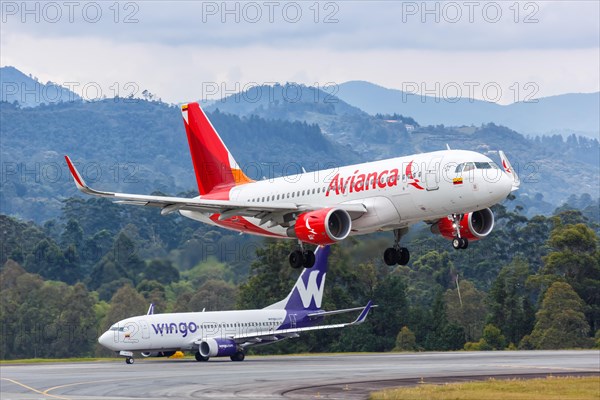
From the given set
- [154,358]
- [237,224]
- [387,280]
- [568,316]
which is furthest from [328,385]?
[387,280]

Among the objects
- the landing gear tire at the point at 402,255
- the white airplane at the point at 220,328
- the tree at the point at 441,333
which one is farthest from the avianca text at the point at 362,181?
the tree at the point at 441,333

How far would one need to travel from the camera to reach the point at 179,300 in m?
178

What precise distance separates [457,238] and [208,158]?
23.7 meters

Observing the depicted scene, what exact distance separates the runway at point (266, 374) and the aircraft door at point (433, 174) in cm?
1983

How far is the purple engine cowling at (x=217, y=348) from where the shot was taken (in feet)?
406

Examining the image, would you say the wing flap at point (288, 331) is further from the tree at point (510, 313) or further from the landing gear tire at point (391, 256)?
the landing gear tire at point (391, 256)

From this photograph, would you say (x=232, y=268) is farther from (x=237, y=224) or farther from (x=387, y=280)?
(x=387, y=280)

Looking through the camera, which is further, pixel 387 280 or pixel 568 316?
pixel 387 280

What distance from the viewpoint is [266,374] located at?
3898 inches

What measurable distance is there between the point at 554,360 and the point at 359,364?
17.9m

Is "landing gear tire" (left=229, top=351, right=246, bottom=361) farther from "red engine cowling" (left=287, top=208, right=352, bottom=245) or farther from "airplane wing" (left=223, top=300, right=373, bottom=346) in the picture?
"red engine cowling" (left=287, top=208, right=352, bottom=245)

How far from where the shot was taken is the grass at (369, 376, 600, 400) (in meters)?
75.1

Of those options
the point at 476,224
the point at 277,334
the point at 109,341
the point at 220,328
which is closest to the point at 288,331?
the point at 277,334

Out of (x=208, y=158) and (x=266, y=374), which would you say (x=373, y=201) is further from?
(x=266, y=374)
